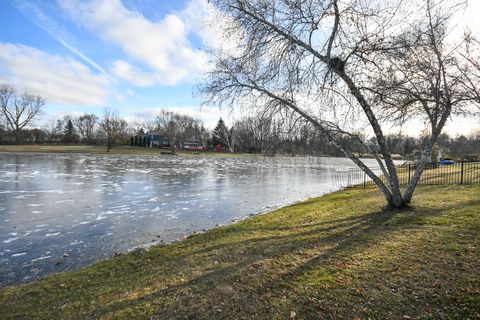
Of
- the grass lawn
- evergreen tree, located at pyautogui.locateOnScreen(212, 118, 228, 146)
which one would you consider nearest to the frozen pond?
the grass lawn

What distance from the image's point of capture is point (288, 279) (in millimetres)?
4801

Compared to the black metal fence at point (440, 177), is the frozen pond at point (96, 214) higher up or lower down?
lower down

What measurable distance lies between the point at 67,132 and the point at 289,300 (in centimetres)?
9973

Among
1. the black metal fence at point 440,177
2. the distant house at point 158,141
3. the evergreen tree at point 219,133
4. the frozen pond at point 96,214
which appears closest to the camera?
the frozen pond at point 96,214

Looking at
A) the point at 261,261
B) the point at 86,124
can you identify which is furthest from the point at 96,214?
the point at 86,124

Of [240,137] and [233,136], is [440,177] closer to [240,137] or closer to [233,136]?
[240,137]

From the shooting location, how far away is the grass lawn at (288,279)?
3.96 metres

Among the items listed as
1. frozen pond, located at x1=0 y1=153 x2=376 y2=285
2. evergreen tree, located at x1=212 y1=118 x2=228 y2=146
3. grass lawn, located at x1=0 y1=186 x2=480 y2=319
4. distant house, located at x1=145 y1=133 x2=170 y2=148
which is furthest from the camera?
distant house, located at x1=145 y1=133 x2=170 y2=148

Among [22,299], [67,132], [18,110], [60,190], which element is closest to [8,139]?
[18,110]

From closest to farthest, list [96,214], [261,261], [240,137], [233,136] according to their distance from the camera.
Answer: [261,261] → [96,214] → [240,137] → [233,136]

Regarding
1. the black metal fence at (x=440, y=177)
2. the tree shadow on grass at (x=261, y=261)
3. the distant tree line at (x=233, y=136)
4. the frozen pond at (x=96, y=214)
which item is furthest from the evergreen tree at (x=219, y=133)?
the tree shadow on grass at (x=261, y=261)

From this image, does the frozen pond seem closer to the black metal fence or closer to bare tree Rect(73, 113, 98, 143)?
the black metal fence

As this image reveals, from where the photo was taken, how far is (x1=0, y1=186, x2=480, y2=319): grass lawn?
3.96 m

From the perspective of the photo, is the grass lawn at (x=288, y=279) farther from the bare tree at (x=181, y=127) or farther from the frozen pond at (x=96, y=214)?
the bare tree at (x=181, y=127)
